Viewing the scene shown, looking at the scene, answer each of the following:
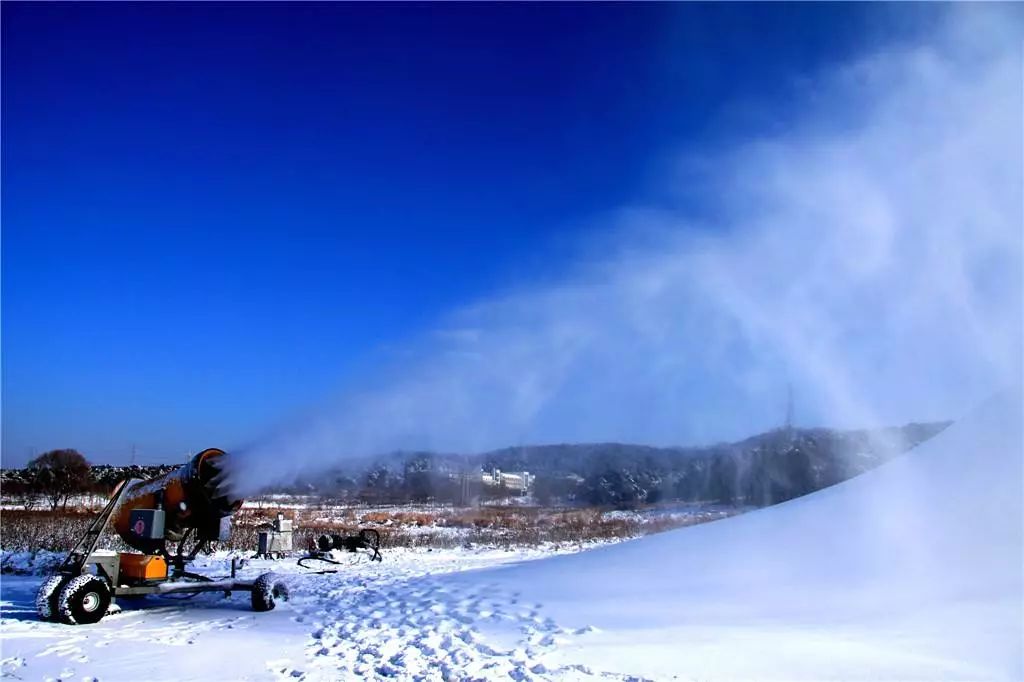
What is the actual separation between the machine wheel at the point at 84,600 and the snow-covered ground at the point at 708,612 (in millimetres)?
240

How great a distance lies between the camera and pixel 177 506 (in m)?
12.7

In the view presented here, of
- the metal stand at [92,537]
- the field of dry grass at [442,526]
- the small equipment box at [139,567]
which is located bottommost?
the field of dry grass at [442,526]

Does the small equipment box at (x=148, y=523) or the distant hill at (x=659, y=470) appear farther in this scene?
→ the distant hill at (x=659, y=470)

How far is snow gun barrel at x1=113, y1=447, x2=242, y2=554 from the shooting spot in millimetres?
12633

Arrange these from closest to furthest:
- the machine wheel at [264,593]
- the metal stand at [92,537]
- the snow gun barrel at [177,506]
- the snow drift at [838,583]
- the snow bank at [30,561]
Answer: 1. the snow drift at [838,583]
2. the metal stand at [92,537]
3. the machine wheel at [264,593]
4. the snow gun barrel at [177,506]
5. the snow bank at [30,561]

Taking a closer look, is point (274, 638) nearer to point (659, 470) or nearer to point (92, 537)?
point (92, 537)

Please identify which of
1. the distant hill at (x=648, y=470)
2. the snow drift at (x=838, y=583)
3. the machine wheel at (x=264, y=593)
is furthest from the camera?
the distant hill at (x=648, y=470)

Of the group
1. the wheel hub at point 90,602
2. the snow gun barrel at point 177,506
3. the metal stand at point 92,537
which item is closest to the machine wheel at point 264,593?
the snow gun barrel at point 177,506

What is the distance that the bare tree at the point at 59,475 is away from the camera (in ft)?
148

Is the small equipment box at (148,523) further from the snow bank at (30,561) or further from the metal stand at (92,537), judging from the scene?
the snow bank at (30,561)

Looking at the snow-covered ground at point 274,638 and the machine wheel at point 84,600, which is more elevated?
the machine wheel at point 84,600

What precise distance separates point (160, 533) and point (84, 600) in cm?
149

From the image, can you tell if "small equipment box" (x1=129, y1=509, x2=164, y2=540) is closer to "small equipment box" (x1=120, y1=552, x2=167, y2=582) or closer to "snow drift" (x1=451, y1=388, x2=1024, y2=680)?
"small equipment box" (x1=120, y1=552, x2=167, y2=582)

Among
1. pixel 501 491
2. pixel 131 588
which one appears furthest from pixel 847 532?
pixel 501 491
